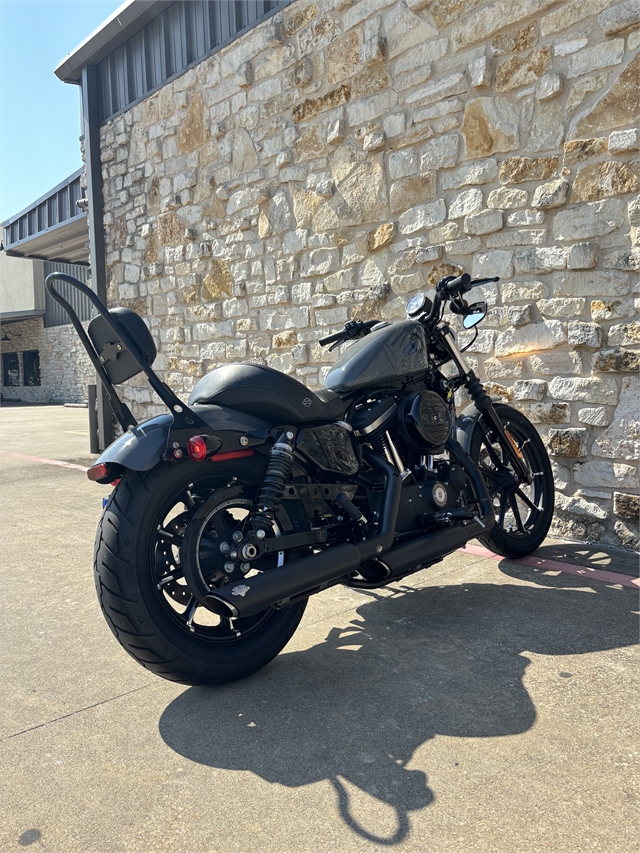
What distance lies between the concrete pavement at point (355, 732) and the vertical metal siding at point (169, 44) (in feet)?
18.3

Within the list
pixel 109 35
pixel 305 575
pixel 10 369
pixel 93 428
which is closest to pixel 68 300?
pixel 10 369

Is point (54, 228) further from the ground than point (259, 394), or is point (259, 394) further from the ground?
point (54, 228)

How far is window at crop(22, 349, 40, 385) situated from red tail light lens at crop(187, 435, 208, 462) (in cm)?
2729

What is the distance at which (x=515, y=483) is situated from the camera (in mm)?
3994

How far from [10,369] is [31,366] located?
78.6 inches

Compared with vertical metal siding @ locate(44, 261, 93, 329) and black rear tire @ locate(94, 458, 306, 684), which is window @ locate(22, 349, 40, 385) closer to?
vertical metal siding @ locate(44, 261, 93, 329)

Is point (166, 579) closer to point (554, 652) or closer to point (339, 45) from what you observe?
point (554, 652)

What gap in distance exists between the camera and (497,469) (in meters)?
4.03

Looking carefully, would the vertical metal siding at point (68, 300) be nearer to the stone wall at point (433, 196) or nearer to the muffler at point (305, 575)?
the stone wall at point (433, 196)

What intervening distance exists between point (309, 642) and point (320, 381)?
3443mm

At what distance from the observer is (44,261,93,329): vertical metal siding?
22364 mm

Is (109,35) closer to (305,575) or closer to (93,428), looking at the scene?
(93,428)

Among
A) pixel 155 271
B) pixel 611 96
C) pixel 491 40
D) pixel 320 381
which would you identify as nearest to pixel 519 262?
pixel 611 96

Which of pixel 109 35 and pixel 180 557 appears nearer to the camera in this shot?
pixel 180 557
